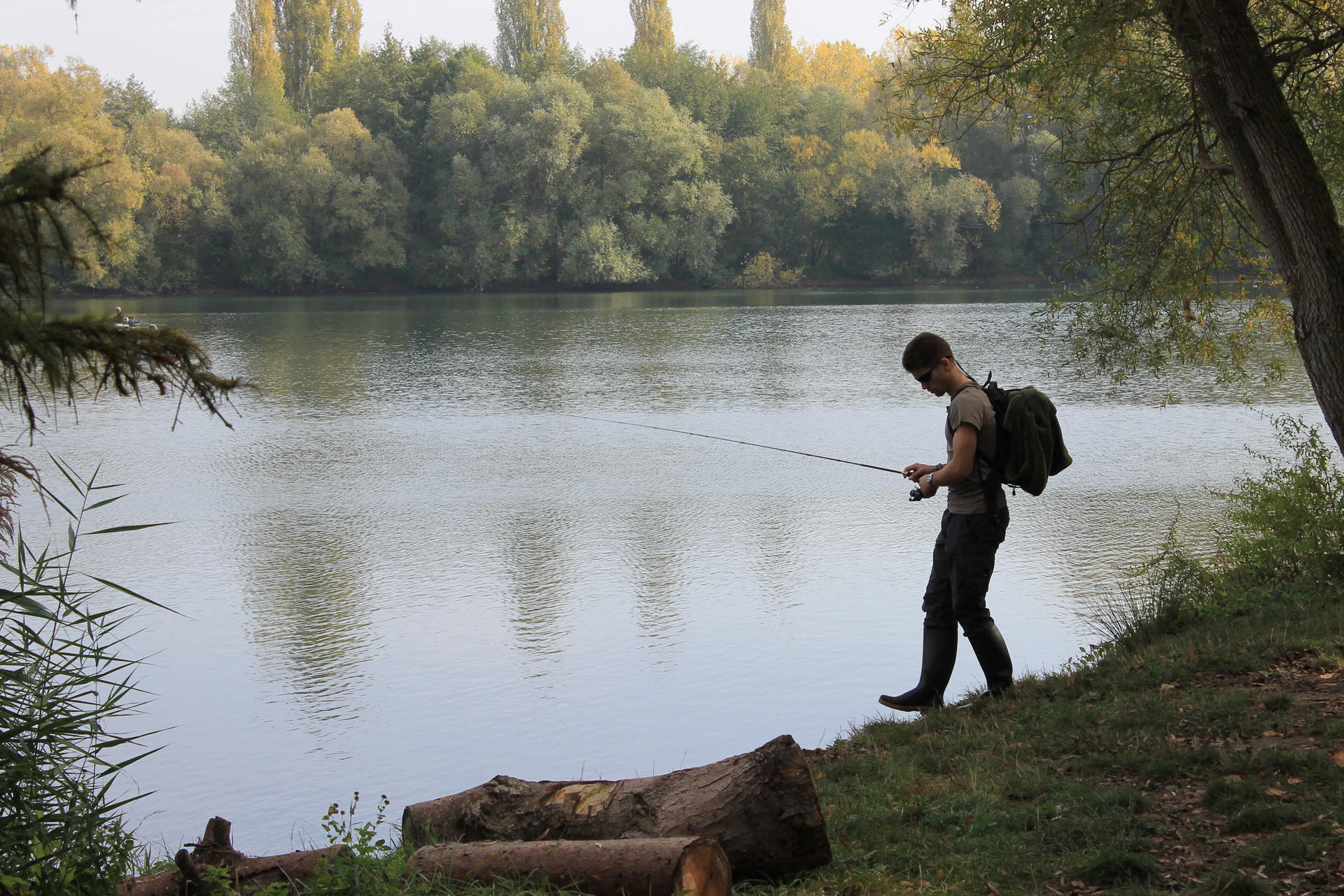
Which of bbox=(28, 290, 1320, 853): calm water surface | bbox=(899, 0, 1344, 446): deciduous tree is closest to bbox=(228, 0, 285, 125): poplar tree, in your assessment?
bbox=(28, 290, 1320, 853): calm water surface

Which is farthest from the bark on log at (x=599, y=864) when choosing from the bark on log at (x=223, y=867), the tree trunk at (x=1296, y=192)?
the tree trunk at (x=1296, y=192)

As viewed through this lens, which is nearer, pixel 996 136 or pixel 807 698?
pixel 807 698

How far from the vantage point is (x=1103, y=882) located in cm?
370

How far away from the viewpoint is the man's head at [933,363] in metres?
5.45

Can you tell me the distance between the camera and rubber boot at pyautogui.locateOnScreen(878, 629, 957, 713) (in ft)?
19.3

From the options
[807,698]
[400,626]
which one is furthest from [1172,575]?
[400,626]

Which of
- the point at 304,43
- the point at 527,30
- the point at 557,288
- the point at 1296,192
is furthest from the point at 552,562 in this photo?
the point at 304,43

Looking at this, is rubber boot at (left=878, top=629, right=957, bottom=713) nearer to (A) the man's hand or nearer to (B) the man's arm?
(A) the man's hand

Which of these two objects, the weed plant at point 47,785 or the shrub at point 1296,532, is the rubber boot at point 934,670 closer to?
the shrub at point 1296,532

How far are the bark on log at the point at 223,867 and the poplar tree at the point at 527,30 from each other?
74352mm

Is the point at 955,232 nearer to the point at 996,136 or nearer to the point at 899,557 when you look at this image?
the point at 996,136

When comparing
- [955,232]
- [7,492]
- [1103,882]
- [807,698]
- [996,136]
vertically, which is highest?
[996,136]

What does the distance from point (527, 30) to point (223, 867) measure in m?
76.3

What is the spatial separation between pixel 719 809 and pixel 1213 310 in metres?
8.20
